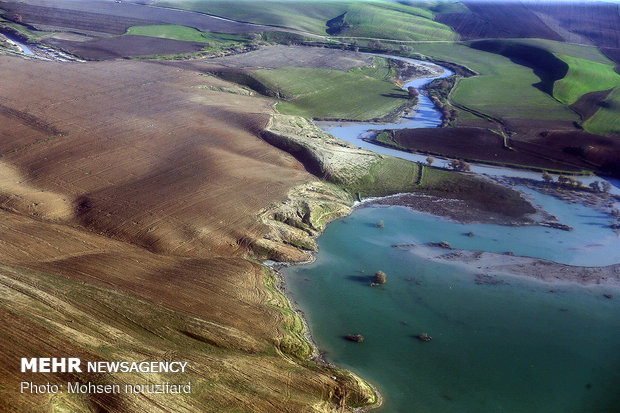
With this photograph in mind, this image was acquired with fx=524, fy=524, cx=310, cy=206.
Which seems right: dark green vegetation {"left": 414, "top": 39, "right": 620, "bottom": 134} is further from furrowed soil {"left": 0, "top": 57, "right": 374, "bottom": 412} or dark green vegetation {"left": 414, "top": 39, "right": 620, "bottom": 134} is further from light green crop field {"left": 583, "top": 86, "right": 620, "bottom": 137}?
furrowed soil {"left": 0, "top": 57, "right": 374, "bottom": 412}

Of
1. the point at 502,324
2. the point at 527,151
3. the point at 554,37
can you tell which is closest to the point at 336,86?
the point at 527,151

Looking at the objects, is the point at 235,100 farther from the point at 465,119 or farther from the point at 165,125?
the point at 465,119

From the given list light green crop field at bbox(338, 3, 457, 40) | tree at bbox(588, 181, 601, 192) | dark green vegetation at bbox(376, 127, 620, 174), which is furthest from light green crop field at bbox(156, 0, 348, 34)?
tree at bbox(588, 181, 601, 192)

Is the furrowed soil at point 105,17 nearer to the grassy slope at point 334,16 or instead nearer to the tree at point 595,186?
the grassy slope at point 334,16

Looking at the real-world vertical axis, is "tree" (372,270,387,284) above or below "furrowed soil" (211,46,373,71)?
below

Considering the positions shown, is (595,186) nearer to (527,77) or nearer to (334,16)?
(527,77)
